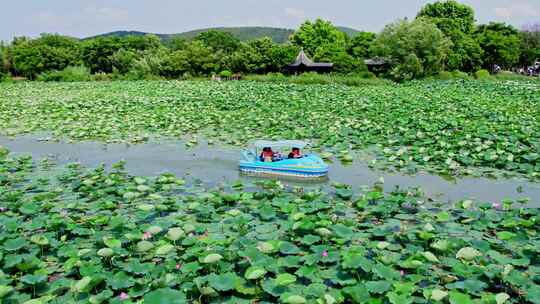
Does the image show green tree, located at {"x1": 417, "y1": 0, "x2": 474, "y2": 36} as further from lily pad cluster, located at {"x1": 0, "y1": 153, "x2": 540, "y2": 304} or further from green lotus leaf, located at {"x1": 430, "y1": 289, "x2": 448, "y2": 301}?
Result: green lotus leaf, located at {"x1": 430, "y1": 289, "x2": 448, "y2": 301}

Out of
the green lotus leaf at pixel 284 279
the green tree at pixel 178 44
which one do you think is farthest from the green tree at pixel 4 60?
the green lotus leaf at pixel 284 279

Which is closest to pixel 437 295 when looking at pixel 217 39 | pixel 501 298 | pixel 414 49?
pixel 501 298

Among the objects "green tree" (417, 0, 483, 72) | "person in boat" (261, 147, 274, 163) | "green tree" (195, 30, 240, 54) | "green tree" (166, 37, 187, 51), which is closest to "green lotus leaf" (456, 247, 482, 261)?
"person in boat" (261, 147, 274, 163)

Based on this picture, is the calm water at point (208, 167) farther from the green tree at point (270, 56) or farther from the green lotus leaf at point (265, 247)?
the green tree at point (270, 56)

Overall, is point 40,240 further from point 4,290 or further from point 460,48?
point 460,48

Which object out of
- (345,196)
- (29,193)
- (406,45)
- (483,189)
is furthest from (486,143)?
(406,45)

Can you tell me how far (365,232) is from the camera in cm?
442

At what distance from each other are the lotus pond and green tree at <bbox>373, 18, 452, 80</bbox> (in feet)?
32.9

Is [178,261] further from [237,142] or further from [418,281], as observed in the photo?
[237,142]

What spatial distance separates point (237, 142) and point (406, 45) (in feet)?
69.7

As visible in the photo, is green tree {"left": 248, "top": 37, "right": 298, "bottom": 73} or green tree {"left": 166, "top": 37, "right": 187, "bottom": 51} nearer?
green tree {"left": 248, "top": 37, "right": 298, "bottom": 73}

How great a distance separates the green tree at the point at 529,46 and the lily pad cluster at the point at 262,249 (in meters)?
43.3

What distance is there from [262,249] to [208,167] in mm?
4174

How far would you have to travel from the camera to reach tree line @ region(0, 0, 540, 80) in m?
28.7
